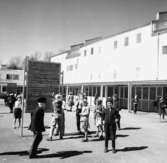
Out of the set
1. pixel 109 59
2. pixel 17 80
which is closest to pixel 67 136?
pixel 109 59

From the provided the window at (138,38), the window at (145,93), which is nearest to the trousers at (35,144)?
the window at (145,93)

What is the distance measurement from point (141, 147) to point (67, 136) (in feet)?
11.3

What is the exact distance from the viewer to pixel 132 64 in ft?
88.4

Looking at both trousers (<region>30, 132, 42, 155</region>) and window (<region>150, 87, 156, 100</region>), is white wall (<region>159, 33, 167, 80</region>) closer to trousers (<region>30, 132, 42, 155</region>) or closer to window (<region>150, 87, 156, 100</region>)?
window (<region>150, 87, 156, 100</region>)

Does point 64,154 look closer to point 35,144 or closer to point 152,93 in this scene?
point 35,144

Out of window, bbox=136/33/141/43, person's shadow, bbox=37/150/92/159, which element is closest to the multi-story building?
window, bbox=136/33/141/43

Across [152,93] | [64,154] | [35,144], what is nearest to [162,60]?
[152,93]

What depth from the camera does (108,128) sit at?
812cm

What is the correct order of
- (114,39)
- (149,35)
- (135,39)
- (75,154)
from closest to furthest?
(75,154)
(149,35)
(135,39)
(114,39)

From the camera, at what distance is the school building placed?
23812mm

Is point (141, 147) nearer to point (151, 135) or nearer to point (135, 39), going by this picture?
point (151, 135)

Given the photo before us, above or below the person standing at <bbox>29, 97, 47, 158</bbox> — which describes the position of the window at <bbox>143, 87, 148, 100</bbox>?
above

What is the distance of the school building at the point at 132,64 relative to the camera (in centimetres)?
2381

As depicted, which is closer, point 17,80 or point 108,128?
point 108,128
